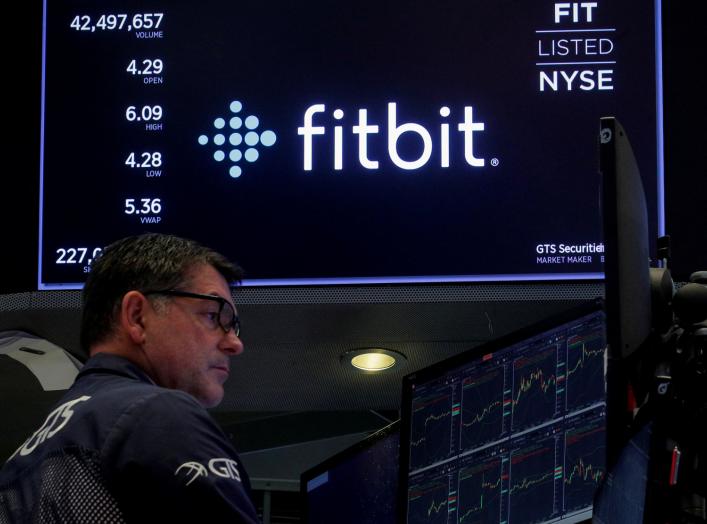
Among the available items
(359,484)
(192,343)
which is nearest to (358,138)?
(359,484)

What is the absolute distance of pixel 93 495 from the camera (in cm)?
160

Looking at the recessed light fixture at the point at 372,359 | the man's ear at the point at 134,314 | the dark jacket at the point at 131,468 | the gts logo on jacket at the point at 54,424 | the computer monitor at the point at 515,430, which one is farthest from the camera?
the recessed light fixture at the point at 372,359

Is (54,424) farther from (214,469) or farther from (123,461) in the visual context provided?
(214,469)

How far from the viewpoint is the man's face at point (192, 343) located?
6.73 ft

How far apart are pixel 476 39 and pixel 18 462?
1832 mm

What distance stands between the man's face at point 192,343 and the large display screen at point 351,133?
83 cm

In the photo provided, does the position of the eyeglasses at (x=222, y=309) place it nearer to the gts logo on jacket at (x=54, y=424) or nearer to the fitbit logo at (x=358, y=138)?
the gts logo on jacket at (x=54, y=424)

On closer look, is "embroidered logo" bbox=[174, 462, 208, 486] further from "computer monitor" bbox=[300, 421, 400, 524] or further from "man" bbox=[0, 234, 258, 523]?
"computer monitor" bbox=[300, 421, 400, 524]

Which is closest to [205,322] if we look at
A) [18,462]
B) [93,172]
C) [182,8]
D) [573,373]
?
[18,462]

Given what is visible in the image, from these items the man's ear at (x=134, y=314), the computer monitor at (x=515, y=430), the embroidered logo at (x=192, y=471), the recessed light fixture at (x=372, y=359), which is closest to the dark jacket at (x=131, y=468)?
the embroidered logo at (x=192, y=471)

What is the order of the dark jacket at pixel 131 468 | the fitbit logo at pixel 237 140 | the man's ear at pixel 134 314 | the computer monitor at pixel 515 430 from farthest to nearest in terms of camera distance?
1. the fitbit logo at pixel 237 140
2. the computer monitor at pixel 515 430
3. the man's ear at pixel 134 314
4. the dark jacket at pixel 131 468

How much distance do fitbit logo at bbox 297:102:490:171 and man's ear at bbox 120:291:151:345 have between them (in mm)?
1055

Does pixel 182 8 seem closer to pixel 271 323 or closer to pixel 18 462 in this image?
pixel 271 323

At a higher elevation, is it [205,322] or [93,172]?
[93,172]
